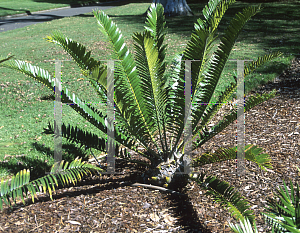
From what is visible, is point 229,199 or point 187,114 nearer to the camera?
point 229,199

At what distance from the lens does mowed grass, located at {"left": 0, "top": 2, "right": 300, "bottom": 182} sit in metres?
3.88

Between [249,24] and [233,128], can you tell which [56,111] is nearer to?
[233,128]

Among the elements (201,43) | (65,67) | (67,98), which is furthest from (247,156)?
(65,67)

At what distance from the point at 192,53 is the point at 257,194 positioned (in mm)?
1493

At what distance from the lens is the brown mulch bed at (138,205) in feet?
8.31

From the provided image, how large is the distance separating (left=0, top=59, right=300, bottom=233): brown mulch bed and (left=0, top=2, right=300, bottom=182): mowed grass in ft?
2.29

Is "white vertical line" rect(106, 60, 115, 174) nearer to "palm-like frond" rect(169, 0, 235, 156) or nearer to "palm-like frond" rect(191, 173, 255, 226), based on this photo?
"palm-like frond" rect(169, 0, 235, 156)

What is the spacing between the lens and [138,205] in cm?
278

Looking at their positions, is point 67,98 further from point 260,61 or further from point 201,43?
point 260,61

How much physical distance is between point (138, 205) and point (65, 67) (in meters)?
5.76

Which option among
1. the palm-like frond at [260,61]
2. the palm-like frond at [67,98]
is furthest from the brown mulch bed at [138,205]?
the palm-like frond at [260,61]

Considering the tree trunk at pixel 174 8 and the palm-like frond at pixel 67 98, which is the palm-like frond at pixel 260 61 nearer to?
the palm-like frond at pixel 67 98

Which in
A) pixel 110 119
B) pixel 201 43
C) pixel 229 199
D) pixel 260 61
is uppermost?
pixel 201 43

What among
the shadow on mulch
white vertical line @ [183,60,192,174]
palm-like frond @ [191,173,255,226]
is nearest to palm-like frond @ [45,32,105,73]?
white vertical line @ [183,60,192,174]
